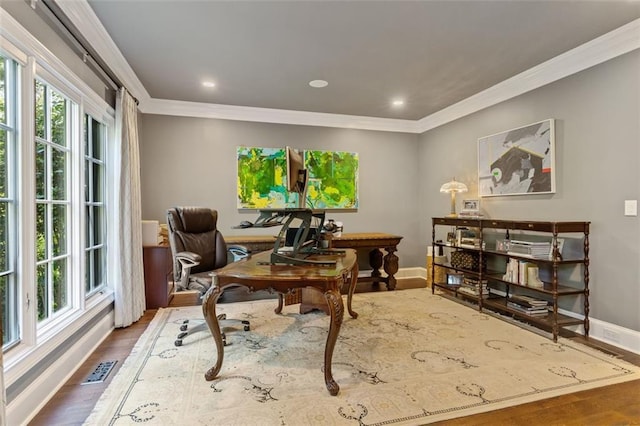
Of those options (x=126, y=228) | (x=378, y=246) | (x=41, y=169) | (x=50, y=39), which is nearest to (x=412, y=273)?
(x=378, y=246)

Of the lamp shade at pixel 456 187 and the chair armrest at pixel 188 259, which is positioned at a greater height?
the lamp shade at pixel 456 187

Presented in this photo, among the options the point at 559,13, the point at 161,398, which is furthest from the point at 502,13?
the point at 161,398

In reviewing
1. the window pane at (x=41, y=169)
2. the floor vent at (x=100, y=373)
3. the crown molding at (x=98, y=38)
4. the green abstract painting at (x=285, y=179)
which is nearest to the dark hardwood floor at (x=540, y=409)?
the floor vent at (x=100, y=373)

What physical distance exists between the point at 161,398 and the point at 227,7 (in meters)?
2.50

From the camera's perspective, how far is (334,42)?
109 inches

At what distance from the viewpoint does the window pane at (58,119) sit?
93.5 inches

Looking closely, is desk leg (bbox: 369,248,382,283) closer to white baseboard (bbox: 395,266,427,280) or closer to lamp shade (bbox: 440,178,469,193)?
white baseboard (bbox: 395,266,427,280)

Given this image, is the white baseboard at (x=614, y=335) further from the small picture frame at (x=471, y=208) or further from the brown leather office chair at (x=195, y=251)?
the brown leather office chair at (x=195, y=251)

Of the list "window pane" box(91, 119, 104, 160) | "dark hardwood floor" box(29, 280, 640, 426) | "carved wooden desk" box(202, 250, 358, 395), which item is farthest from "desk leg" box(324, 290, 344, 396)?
"window pane" box(91, 119, 104, 160)

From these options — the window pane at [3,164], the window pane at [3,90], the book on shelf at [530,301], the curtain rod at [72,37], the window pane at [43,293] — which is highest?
the curtain rod at [72,37]

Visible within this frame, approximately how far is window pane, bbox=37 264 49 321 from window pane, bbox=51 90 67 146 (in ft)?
2.97

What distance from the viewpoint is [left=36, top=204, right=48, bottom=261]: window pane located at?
218 cm

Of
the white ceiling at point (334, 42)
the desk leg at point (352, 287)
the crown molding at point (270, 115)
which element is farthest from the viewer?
the crown molding at point (270, 115)

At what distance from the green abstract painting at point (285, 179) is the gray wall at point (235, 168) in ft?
0.36
